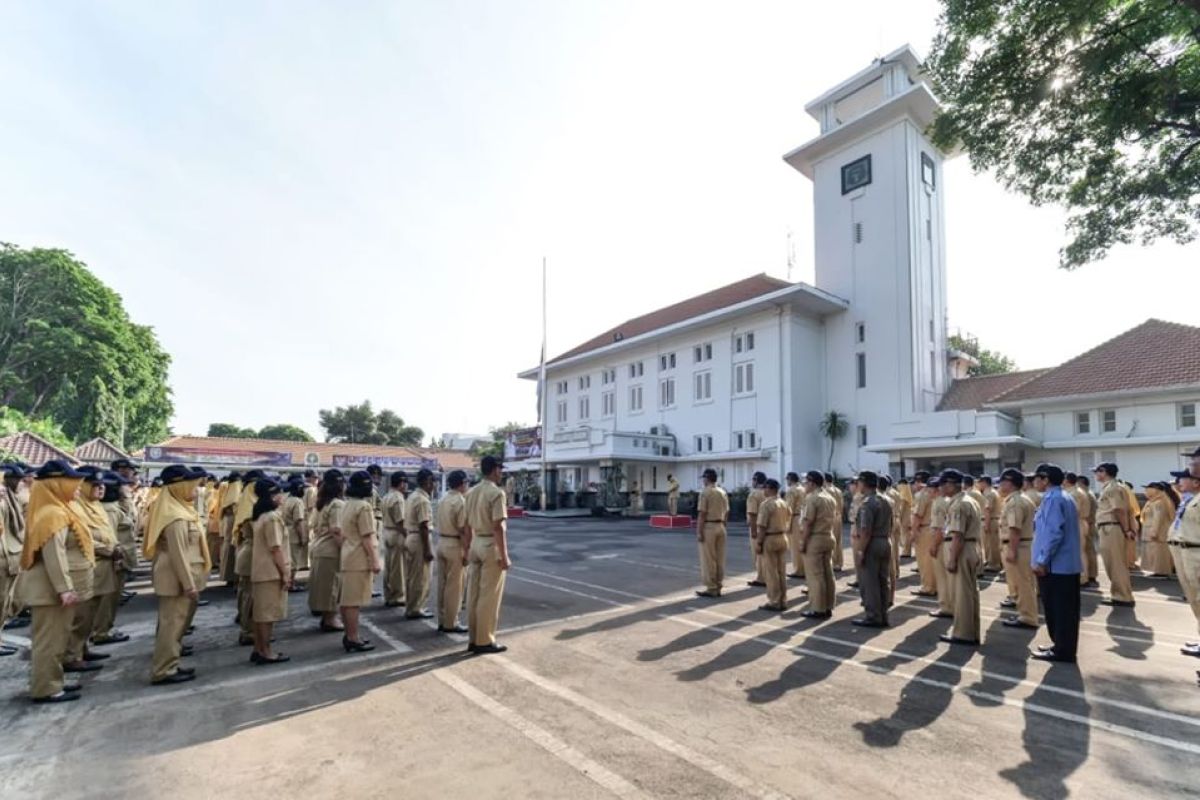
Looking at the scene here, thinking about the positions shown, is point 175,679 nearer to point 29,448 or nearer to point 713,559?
point 713,559

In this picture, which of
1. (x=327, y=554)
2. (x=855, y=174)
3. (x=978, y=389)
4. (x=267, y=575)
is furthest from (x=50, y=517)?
(x=855, y=174)

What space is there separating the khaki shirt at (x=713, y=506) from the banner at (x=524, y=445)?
28.0m

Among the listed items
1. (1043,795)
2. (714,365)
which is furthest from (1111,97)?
(714,365)

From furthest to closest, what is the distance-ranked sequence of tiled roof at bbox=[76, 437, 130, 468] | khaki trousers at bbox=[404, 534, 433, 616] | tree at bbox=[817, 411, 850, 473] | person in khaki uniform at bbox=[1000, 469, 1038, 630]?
tree at bbox=[817, 411, 850, 473], tiled roof at bbox=[76, 437, 130, 468], khaki trousers at bbox=[404, 534, 433, 616], person in khaki uniform at bbox=[1000, 469, 1038, 630]

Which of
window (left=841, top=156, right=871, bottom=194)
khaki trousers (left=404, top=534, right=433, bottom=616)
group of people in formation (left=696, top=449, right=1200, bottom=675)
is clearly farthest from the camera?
window (left=841, top=156, right=871, bottom=194)

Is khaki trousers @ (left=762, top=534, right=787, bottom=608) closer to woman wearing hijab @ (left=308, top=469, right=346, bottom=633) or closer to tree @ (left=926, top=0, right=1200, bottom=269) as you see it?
woman wearing hijab @ (left=308, top=469, right=346, bottom=633)

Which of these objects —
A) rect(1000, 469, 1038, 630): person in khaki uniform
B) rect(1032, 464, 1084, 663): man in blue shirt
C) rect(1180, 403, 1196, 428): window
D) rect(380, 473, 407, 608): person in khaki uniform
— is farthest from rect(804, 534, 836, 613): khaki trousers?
rect(1180, 403, 1196, 428): window

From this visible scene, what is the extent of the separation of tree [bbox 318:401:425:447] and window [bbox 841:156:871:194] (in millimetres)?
48120

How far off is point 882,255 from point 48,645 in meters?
31.2

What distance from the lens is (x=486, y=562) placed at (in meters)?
6.43

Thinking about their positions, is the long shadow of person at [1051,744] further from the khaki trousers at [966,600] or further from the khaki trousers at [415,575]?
the khaki trousers at [415,575]

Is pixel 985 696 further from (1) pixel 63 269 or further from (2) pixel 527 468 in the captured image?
(1) pixel 63 269

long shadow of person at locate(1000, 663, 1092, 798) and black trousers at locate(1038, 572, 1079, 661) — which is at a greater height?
black trousers at locate(1038, 572, 1079, 661)

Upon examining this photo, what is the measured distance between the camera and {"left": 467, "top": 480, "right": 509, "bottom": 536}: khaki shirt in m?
6.50
